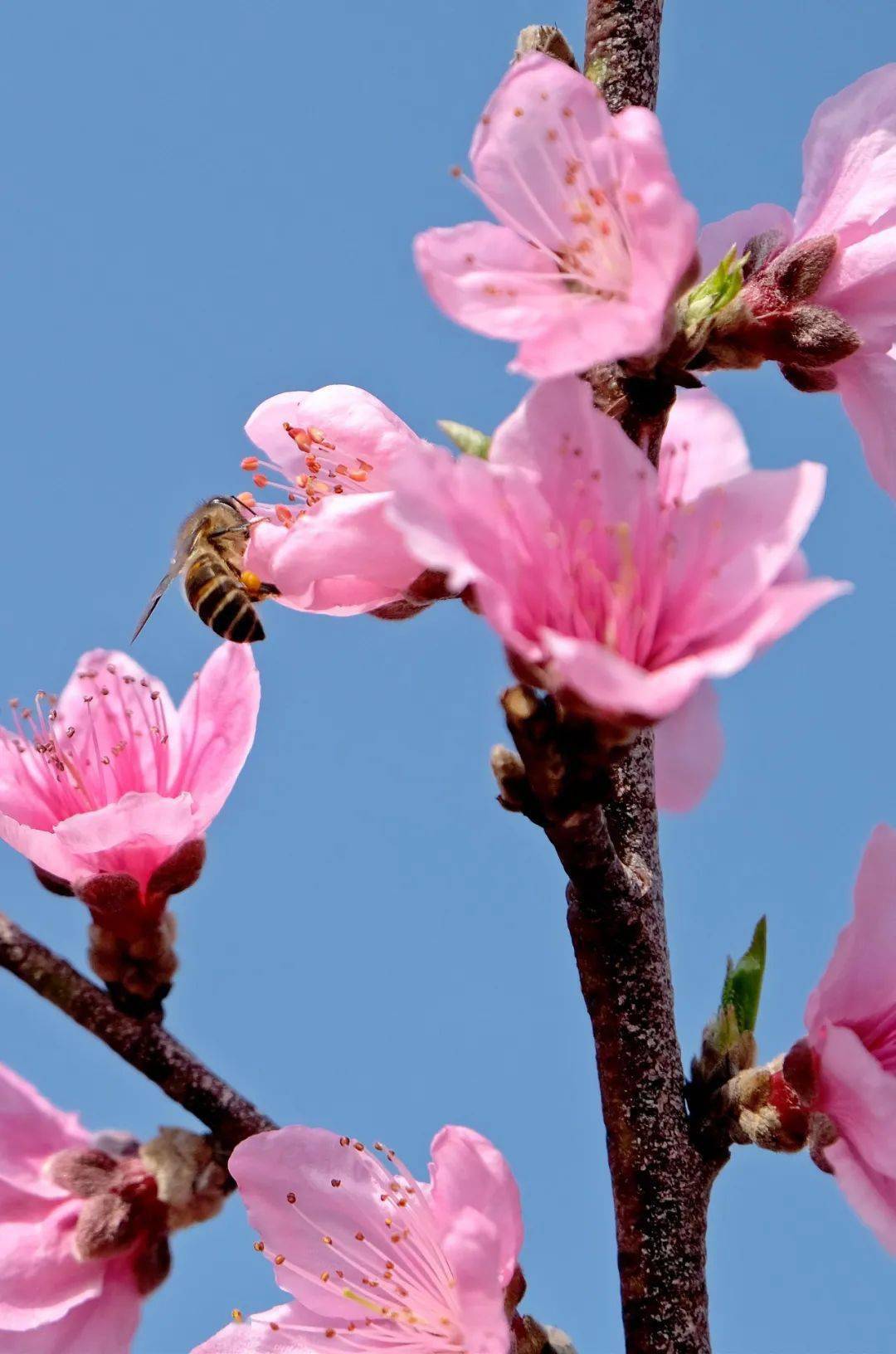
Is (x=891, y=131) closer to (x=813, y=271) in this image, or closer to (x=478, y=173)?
(x=813, y=271)

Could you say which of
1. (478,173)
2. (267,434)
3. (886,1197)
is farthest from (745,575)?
(267,434)

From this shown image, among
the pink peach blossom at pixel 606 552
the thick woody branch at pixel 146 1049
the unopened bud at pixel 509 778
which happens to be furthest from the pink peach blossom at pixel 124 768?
the pink peach blossom at pixel 606 552

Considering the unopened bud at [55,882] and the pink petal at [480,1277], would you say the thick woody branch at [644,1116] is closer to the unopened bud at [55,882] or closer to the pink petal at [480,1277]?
the pink petal at [480,1277]

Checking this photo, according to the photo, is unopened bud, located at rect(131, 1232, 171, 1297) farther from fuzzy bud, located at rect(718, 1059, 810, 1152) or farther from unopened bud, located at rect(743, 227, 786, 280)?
unopened bud, located at rect(743, 227, 786, 280)

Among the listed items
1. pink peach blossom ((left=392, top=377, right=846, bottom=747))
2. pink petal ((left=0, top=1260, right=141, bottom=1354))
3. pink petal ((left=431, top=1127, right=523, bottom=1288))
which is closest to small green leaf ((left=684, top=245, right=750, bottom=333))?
pink peach blossom ((left=392, top=377, right=846, bottom=747))

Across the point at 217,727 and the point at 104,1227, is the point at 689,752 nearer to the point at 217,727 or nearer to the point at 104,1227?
the point at 217,727
